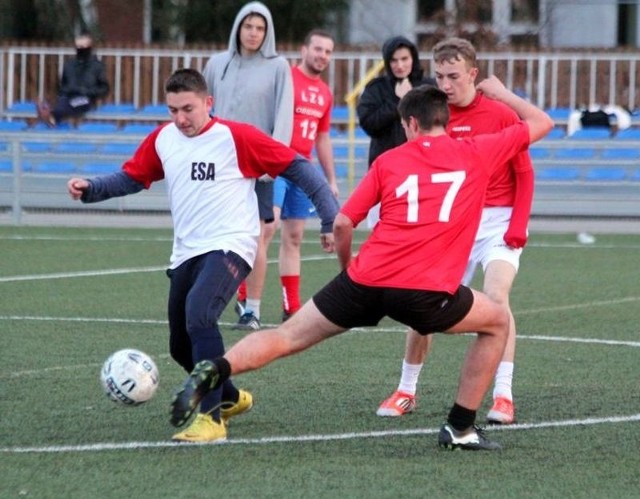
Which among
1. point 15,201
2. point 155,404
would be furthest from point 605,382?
point 15,201

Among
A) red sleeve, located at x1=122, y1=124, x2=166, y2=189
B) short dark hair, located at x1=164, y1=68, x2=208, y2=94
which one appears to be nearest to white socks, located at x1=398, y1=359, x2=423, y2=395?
red sleeve, located at x1=122, y1=124, x2=166, y2=189

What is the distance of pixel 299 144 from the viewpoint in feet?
38.9

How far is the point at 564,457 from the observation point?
6680 millimetres

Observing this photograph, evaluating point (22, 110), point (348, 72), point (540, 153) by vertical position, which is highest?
point (348, 72)

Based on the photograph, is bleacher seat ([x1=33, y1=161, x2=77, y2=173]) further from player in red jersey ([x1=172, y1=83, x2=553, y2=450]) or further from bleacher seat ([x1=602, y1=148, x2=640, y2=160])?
player in red jersey ([x1=172, y1=83, x2=553, y2=450])

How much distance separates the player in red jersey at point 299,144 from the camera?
456 inches

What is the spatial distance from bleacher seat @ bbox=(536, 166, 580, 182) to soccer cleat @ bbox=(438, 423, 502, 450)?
1469cm

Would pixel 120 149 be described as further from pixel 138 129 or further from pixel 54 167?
pixel 138 129

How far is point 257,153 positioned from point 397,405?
4.65 feet

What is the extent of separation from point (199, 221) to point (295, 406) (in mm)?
1181

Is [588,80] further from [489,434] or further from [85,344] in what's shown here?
[489,434]

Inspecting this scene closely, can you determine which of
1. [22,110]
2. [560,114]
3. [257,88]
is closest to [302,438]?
[257,88]

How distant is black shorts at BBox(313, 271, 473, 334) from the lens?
6.56 metres

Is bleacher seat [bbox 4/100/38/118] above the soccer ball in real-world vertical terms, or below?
above
